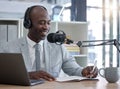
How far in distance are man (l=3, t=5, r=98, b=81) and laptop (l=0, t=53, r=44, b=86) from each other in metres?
0.54

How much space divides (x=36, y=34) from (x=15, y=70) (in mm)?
901

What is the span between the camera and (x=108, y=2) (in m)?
4.07

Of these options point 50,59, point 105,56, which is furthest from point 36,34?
point 105,56

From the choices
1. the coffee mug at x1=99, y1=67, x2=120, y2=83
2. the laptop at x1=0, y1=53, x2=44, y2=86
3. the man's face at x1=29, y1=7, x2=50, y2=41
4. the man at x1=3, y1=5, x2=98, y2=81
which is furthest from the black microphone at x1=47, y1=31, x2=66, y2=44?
the man's face at x1=29, y1=7, x2=50, y2=41

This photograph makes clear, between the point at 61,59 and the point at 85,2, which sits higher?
the point at 85,2

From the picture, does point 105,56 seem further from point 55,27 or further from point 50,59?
point 50,59

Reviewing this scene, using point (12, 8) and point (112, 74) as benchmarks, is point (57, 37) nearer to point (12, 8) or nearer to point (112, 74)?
point (112, 74)

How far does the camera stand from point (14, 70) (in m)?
1.56

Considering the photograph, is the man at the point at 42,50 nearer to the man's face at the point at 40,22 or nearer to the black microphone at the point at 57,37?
the man's face at the point at 40,22

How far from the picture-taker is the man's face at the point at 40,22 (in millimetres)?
2361

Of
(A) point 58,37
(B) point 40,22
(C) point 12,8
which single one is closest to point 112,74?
(A) point 58,37

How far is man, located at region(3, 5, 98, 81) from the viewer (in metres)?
2.24

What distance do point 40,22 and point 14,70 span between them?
90 centimetres

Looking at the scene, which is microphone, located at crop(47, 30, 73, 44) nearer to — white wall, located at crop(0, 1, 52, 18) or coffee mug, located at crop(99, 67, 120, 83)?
coffee mug, located at crop(99, 67, 120, 83)
